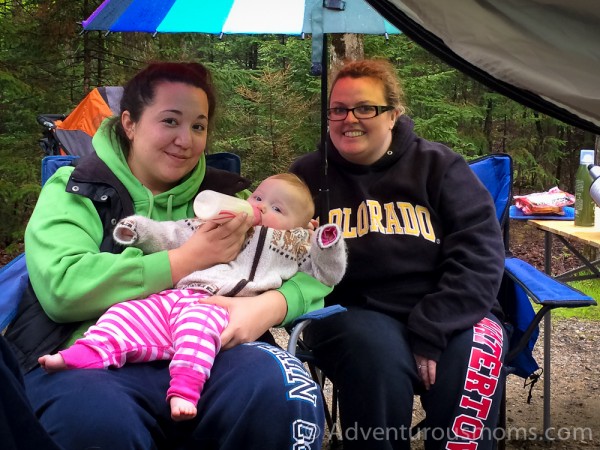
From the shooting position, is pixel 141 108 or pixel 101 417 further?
pixel 141 108

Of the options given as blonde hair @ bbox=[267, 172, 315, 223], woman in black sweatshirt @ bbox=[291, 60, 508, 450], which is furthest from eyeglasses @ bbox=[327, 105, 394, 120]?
blonde hair @ bbox=[267, 172, 315, 223]

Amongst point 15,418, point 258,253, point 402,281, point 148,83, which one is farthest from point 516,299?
point 15,418


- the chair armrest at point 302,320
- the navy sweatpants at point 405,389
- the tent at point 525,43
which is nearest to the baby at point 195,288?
the chair armrest at point 302,320

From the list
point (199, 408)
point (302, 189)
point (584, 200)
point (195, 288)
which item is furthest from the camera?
point (584, 200)

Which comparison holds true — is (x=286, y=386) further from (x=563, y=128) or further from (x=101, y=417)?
(x=563, y=128)

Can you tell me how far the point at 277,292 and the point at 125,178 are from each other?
0.56 m

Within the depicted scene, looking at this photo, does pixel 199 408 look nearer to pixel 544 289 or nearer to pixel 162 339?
pixel 162 339

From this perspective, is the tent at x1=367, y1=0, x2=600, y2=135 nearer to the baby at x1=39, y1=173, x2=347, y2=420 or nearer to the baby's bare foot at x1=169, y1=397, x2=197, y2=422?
the baby at x1=39, y1=173, x2=347, y2=420

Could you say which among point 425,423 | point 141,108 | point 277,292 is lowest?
point 425,423

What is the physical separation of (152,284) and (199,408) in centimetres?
36

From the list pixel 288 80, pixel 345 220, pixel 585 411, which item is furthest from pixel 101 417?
pixel 288 80

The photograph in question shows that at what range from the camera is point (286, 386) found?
1.60m

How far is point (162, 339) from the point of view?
5.58ft

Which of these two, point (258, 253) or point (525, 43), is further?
point (258, 253)
